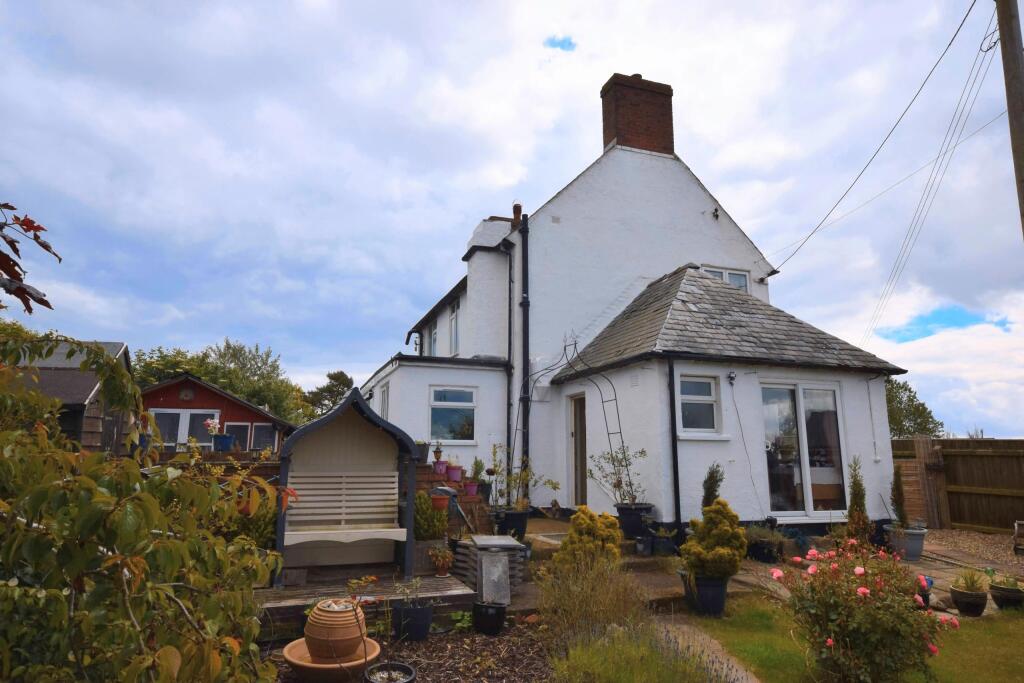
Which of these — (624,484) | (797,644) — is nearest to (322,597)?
(797,644)

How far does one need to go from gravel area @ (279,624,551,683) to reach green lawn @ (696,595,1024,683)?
78.4 inches

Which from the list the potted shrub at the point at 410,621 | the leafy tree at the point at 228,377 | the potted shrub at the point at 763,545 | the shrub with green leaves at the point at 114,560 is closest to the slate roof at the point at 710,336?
the potted shrub at the point at 763,545

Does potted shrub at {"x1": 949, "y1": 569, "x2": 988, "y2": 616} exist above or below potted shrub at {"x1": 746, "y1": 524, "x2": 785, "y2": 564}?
below

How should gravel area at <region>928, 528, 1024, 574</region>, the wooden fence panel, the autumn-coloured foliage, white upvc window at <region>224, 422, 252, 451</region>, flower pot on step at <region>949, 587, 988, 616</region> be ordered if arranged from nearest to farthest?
the autumn-coloured foliage → flower pot on step at <region>949, 587, 988, 616</region> → gravel area at <region>928, 528, 1024, 574</region> → the wooden fence panel → white upvc window at <region>224, 422, 252, 451</region>

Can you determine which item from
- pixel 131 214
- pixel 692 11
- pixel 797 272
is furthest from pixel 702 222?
pixel 131 214

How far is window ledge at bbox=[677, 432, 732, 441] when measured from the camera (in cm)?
966

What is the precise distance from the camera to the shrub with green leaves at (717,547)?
6.55 m

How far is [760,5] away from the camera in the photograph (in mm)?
7441

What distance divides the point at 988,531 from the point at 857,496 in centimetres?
462

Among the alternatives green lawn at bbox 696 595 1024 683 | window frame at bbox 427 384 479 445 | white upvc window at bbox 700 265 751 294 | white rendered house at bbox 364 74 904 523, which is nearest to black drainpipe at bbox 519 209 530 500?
white rendered house at bbox 364 74 904 523

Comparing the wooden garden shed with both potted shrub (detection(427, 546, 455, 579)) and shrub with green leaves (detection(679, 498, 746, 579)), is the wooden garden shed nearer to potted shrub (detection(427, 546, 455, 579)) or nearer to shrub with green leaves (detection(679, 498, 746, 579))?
potted shrub (detection(427, 546, 455, 579))

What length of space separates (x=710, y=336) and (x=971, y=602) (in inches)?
205

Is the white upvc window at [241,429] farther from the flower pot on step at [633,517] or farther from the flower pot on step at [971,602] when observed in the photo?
the flower pot on step at [971,602]

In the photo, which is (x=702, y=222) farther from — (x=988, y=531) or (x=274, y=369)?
(x=274, y=369)
